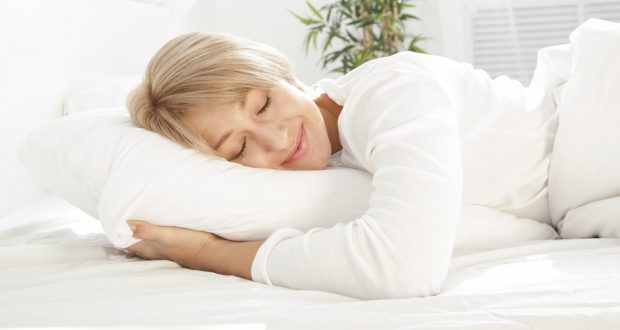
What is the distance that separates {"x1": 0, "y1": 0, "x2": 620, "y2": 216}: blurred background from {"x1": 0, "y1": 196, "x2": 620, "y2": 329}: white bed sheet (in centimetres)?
67

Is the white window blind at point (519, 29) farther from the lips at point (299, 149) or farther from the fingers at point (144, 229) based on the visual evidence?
the fingers at point (144, 229)

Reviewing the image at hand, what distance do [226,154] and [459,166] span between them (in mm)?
450

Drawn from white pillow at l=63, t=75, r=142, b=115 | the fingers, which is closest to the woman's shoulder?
the fingers

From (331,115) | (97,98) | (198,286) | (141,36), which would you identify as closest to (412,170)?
(198,286)

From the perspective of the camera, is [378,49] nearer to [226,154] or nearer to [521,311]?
[226,154]

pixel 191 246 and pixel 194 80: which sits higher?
pixel 194 80

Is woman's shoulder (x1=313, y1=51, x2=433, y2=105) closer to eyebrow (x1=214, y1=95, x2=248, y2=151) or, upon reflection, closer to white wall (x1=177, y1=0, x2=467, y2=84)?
eyebrow (x1=214, y1=95, x2=248, y2=151)

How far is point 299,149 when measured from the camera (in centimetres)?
154

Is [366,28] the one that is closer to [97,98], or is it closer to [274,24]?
[274,24]

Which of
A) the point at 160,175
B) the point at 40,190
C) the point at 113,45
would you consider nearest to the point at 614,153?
the point at 160,175

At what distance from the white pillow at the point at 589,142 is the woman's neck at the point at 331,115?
0.44 m

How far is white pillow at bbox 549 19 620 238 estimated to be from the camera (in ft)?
5.25

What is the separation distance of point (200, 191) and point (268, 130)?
0.56 feet

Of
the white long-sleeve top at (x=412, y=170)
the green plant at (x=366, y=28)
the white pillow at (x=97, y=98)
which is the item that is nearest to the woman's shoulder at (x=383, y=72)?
the white long-sleeve top at (x=412, y=170)
